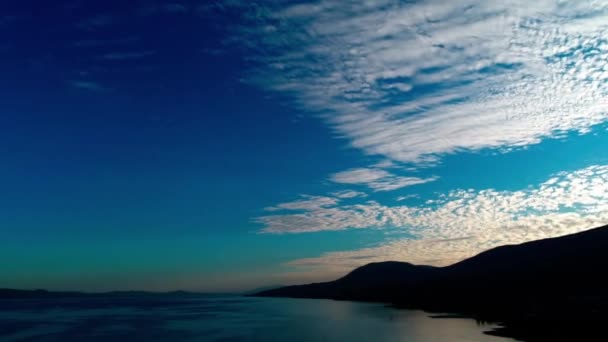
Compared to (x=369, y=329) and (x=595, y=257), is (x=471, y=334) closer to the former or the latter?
(x=369, y=329)

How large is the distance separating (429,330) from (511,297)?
71.7 m

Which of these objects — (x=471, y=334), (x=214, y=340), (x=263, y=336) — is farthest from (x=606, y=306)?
(x=214, y=340)

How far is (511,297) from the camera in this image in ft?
466

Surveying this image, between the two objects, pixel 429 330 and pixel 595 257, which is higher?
pixel 595 257

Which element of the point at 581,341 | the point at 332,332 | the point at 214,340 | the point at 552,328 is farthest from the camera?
the point at 332,332

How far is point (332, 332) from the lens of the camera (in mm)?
85250

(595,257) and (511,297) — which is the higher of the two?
(595,257)

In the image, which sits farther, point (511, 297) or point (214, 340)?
point (511, 297)

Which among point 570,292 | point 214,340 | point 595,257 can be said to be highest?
point 595,257

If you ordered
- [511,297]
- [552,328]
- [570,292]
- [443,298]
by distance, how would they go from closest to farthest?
1. [552,328]
2. [570,292]
3. [511,297]
4. [443,298]

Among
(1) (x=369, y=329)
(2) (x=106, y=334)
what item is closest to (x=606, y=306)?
(1) (x=369, y=329)

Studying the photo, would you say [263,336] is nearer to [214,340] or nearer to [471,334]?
[214,340]

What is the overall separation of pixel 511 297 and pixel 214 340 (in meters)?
106

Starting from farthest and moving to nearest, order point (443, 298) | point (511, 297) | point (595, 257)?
1. point (443, 298)
2. point (595, 257)
3. point (511, 297)
